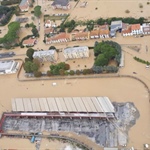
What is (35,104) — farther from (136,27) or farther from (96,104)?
(136,27)

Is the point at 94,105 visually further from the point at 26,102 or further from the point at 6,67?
the point at 6,67

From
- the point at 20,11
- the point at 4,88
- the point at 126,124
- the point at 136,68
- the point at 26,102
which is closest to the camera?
the point at 126,124

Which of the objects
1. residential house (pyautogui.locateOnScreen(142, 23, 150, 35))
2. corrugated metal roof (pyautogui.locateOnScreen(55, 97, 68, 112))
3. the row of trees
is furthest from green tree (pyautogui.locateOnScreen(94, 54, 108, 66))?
residential house (pyautogui.locateOnScreen(142, 23, 150, 35))

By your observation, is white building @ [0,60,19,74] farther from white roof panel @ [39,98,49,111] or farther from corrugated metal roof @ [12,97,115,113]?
white roof panel @ [39,98,49,111]

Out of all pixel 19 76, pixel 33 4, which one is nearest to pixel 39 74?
pixel 19 76

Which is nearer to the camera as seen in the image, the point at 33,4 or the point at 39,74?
the point at 39,74

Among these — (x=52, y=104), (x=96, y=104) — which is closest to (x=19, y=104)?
(x=52, y=104)
